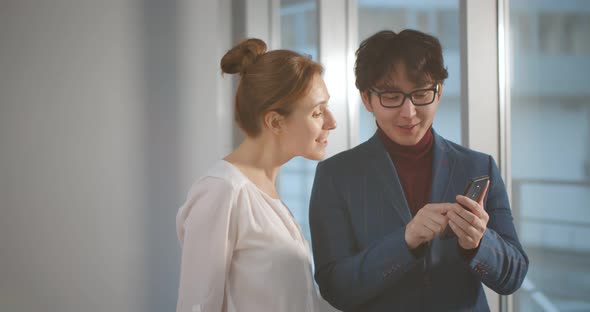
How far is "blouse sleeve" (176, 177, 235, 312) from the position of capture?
138 centimetres

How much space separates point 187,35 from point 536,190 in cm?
157

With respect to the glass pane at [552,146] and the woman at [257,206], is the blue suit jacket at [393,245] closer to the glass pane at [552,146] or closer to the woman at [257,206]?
the woman at [257,206]

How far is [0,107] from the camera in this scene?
190cm

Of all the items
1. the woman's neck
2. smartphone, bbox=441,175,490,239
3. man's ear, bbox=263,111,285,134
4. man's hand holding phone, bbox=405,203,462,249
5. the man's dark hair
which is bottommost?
man's hand holding phone, bbox=405,203,462,249

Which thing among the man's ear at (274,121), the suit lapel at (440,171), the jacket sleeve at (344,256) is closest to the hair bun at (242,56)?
the man's ear at (274,121)

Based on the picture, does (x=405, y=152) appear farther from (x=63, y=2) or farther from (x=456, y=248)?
(x=63, y=2)

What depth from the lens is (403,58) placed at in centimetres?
147

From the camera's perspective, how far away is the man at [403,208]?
1438 millimetres

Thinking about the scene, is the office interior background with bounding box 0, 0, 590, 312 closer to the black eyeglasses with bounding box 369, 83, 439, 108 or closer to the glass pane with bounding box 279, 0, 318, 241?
the glass pane with bounding box 279, 0, 318, 241

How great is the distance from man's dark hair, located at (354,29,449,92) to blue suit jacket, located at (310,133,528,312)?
0.60 ft

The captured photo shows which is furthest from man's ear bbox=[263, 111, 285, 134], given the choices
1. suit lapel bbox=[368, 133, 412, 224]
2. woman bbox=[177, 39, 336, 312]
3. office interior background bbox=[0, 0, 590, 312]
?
office interior background bbox=[0, 0, 590, 312]

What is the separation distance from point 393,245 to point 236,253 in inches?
15.0

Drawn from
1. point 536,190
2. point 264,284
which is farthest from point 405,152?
point 536,190

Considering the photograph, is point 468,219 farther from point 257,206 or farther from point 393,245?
point 257,206
